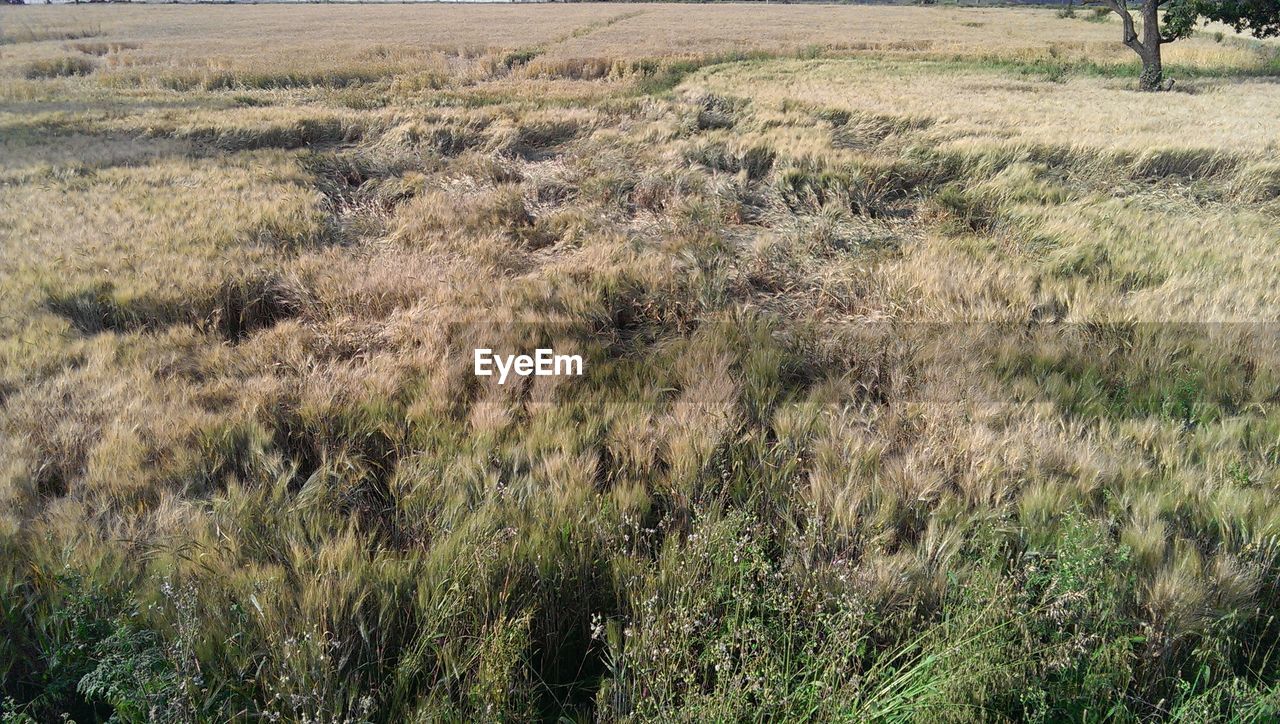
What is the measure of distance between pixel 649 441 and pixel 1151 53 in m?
27.6

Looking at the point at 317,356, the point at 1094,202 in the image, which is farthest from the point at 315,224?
the point at 1094,202

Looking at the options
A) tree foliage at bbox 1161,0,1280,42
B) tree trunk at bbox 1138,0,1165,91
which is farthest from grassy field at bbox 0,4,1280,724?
tree foliage at bbox 1161,0,1280,42

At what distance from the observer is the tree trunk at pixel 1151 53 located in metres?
21.0

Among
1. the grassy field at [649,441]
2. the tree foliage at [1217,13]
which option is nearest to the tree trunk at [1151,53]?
the tree foliage at [1217,13]

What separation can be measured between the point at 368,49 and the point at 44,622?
26974mm

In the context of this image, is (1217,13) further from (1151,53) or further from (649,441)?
(649,441)

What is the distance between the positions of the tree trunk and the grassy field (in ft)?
52.9

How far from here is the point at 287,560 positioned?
2328mm

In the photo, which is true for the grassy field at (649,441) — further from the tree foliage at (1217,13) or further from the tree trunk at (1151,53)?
the tree foliage at (1217,13)

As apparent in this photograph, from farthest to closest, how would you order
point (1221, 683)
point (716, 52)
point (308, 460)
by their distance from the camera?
point (716, 52) → point (308, 460) → point (1221, 683)

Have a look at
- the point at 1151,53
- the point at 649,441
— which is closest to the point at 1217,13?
the point at 1151,53

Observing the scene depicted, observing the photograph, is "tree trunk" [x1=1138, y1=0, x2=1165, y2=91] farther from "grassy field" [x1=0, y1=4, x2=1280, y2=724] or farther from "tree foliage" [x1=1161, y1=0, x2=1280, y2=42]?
"grassy field" [x1=0, y1=4, x2=1280, y2=724]

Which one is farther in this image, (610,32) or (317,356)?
(610,32)

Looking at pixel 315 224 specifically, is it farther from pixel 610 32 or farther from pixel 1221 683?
pixel 610 32
